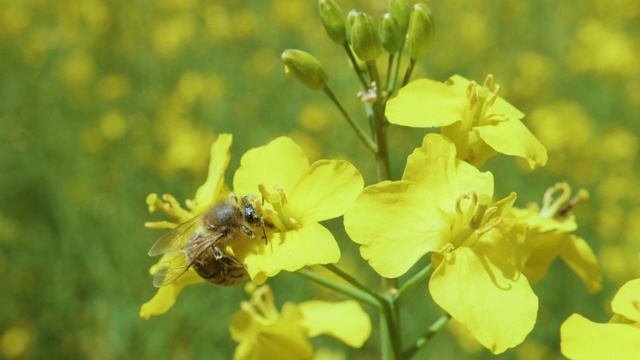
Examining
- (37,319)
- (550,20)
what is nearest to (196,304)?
(37,319)

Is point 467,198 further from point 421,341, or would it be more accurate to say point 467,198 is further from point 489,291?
point 421,341

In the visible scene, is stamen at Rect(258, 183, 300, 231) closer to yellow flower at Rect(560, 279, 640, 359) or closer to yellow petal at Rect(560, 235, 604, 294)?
yellow flower at Rect(560, 279, 640, 359)

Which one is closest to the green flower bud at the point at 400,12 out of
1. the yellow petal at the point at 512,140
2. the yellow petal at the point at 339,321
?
the yellow petal at the point at 512,140

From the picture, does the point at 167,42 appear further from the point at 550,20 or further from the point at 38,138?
the point at 550,20

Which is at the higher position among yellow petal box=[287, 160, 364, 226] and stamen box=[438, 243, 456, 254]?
yellow petal box=[287, 160, 364, 226]

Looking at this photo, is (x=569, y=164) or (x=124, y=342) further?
(x=569, y=164)

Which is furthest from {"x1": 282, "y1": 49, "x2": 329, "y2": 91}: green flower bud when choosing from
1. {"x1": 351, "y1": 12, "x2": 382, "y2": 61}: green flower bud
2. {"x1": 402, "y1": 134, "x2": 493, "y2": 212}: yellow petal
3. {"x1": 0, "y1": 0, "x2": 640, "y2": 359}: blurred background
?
{"x1": 0, "y1": 0, "x2": 640, "y2": 359}: blurred background
